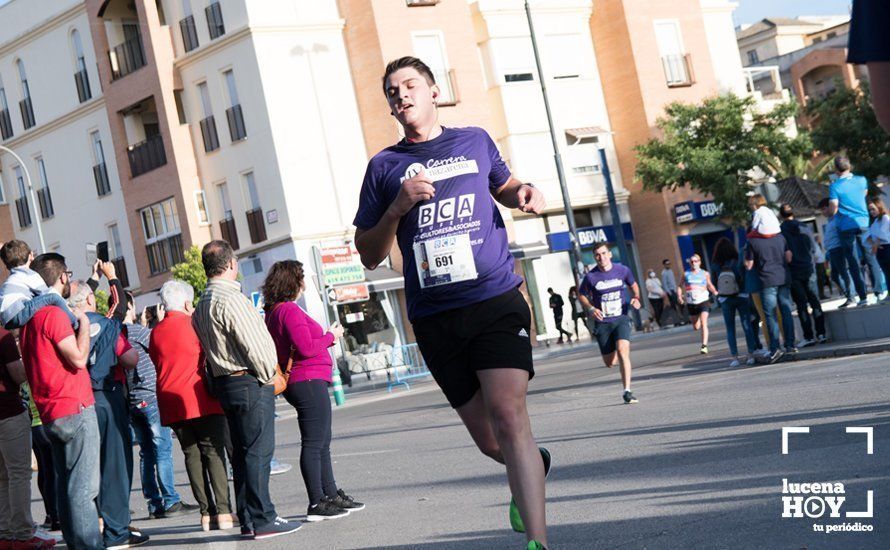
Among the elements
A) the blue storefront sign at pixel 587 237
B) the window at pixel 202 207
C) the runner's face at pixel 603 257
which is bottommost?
the runner's face at pixel 603 257

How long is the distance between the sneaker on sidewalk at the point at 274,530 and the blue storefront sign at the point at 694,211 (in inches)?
1603

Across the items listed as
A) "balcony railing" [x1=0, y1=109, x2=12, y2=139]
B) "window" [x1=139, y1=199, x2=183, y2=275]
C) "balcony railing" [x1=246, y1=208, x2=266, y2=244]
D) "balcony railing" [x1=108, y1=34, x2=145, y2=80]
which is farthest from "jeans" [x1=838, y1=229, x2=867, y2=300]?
"balcony railing" [x1=0, y1=109, x2=12, y2=139]

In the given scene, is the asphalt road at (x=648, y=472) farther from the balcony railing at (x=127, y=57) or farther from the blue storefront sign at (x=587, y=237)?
the balcony railing at (x=127, y=57)

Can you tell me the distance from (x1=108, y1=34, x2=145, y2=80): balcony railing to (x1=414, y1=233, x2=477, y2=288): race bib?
4254 cm

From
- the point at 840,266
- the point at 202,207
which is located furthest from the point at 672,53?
the point at 840,266

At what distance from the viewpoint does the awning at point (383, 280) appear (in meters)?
43.3

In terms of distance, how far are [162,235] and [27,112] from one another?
31.9ft

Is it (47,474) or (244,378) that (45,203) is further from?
(244,378)

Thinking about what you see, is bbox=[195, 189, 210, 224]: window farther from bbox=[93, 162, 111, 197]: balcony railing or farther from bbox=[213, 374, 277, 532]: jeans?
bbox=[213, 374, 277, 532]: jeans

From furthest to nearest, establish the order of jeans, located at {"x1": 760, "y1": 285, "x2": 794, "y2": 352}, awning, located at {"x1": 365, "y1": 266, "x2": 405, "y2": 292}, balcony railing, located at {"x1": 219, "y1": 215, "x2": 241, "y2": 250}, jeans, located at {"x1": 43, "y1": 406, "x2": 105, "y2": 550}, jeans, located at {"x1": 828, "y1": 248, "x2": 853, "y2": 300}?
balcony railing, located at {"x1": 219, "y1": 215, "x2": 241, "y2": 250} < awning, located at {"x1": 365, "y1": 266, "x2": 405, "y2": 292} < jeans, located at {"x1": 828, "y1": 248, "x2": 853, "y2": 300} < jeans, located at {"x1": 760, "y1": 285, "x2": 794, "y2": 352} < jeans, located at {"x1": 43, "y1": 406, "x2": 105, "y2": 550}

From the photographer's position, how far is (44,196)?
52.8m

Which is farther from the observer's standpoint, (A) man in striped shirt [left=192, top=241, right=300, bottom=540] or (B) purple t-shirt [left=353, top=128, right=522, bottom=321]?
(A) man in striped shirt [left=192, top=241, right=300, bottom=540]

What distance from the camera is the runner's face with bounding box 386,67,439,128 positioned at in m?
6.13

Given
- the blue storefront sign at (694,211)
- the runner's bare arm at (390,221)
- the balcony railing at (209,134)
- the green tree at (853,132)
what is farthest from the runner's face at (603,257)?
the green tree at (853,132)
